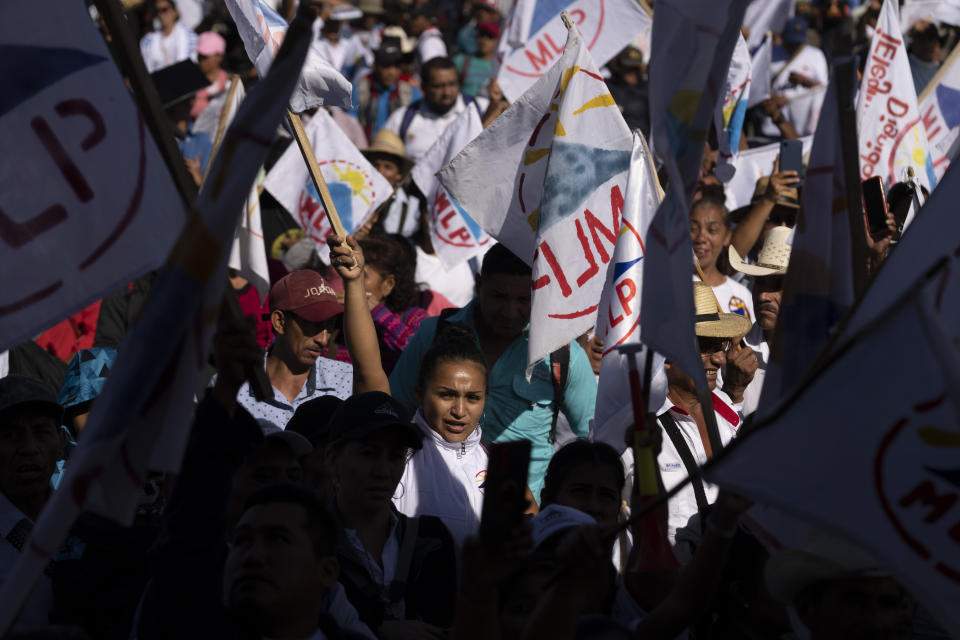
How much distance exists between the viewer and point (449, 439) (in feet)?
16.0

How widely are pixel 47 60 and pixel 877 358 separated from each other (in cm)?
210

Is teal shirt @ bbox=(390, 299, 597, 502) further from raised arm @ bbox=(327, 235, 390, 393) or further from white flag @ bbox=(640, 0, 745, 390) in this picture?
white flag @ bbox=(640, 0, 745, 390)

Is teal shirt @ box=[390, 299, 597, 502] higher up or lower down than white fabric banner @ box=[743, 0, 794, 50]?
lower down

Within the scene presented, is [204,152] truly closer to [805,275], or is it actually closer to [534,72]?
[534,72]

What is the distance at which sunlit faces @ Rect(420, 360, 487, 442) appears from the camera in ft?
16.0

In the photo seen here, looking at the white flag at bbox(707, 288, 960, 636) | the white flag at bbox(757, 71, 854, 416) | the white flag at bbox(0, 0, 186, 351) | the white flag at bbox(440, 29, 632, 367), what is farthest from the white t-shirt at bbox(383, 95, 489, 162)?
the white flag at bbox(707, 288, 960, 636)

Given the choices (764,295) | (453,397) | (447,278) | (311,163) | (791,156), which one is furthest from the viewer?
(447,278)

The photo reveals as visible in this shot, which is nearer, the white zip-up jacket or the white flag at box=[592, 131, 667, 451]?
the white flag at box=[592, 131, 667, 451]

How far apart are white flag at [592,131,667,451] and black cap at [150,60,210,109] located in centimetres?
508

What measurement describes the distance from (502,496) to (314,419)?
1914mm

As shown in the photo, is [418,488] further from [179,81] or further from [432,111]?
[432,111]

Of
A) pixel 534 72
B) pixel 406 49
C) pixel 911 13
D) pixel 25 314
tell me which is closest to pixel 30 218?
pixel 25 314

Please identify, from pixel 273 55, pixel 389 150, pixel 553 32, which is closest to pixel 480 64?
pixel 389 150

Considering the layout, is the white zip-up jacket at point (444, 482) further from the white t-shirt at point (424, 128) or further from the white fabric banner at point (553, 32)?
the white t-shirt at point (424, 128)
